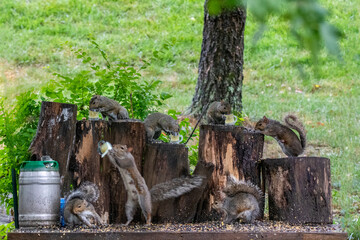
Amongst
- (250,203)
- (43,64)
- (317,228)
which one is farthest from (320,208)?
(43,64)

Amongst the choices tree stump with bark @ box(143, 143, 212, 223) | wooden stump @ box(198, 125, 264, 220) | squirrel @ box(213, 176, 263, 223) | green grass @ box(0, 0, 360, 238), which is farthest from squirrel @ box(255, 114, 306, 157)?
green grass @ box(0, 0, 360, 238)

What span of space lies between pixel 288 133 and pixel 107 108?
1.21m

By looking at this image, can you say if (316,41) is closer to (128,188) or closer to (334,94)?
(128,188)

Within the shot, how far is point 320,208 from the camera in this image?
9.00ft

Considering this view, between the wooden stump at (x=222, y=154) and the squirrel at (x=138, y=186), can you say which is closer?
the squirrel at (x=138, y=186)

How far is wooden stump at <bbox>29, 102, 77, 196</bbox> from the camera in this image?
2736mm

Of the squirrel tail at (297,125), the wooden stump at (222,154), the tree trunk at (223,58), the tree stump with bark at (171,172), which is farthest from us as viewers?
the tree trunk at (223,58)

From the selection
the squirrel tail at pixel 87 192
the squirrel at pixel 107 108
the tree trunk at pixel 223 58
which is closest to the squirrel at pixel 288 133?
the squirrel at pixel 107 108

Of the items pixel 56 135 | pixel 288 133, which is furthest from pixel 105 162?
pixel 288 133

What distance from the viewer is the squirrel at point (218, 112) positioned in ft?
9.86

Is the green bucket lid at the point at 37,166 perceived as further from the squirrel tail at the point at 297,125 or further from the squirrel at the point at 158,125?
the squirrel tail at the point at 297,125

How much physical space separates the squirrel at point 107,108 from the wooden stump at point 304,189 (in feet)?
2.97

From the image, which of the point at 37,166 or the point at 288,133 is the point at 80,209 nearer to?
the point at 37,166

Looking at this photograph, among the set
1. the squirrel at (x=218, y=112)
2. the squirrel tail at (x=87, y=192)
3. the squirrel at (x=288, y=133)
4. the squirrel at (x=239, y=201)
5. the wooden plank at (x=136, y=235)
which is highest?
the squirrel at (x=218, y=112)
